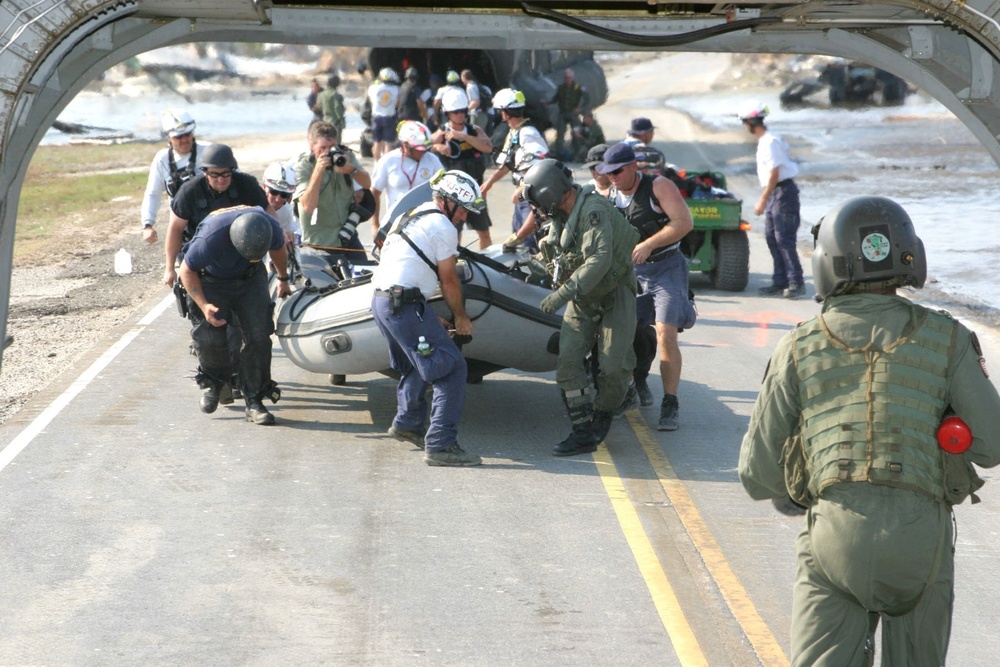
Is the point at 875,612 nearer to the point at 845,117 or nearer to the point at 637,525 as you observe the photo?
the point at 637,525

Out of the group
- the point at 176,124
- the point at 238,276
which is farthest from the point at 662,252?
the point at 176,124

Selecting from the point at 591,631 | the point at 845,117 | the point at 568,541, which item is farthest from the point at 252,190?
the point at 845,117

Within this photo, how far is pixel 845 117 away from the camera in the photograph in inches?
1545

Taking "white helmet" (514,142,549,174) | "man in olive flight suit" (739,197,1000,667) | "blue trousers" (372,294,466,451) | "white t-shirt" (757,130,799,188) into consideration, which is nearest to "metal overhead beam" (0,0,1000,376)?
"man in olive flight suit" (739,197,1000,667)

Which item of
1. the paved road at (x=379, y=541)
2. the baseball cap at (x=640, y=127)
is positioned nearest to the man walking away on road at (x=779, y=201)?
the baseball cap at (x=640, y=127)

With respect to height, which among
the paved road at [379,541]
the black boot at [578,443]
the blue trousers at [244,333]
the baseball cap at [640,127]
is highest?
the baseball cap at [640,127]

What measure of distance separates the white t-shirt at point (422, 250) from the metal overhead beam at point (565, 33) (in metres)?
2.58

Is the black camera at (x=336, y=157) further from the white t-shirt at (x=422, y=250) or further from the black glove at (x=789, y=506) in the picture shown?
the black glove at (x=789, y=506)

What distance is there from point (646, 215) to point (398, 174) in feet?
11.0

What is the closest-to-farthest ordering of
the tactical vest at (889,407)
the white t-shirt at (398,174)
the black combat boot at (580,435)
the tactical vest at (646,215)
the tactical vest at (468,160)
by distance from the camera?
Result: the tactical vest at (889,407) < the black combat boot at (580,435) < the tactical vest at (646,215) < the white t-shirt at (398,174) < the tactical vest at (468,160)

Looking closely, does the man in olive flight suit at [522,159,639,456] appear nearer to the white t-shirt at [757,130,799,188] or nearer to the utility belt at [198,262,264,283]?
the utility belt at [198,262,264,283]

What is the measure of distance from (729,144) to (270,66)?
1030 inches

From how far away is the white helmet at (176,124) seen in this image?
32.1 feet

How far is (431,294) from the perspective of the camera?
26.3 ft
